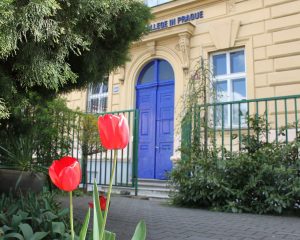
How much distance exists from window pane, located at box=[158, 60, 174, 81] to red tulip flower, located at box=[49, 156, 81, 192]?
383 inches

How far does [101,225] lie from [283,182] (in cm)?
460

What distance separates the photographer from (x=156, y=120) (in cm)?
1106

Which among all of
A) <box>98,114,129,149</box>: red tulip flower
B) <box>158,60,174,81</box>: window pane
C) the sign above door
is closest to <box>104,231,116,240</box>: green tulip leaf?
<box>98,114,129,149</box>: red tulip flower

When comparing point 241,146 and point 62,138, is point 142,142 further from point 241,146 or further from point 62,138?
point 241,146

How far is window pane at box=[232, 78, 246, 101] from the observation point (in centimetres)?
979

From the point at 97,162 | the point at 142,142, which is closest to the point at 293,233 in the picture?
the point at 97,162

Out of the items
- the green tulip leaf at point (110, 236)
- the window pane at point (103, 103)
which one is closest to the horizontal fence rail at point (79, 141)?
the window pane at point (103, 103)

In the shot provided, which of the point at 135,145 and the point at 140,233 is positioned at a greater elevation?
the point at 135,145

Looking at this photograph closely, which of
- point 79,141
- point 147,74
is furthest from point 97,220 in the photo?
point 147,74

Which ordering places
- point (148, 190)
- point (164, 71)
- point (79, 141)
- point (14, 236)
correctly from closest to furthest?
1. point (14, 236)
2. point (79, 141)
3. point (148, 190)
4. point (164, 71)

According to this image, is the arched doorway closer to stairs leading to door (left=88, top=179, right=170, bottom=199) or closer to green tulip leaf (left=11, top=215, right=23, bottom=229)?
stairs leading to door (left=88, top=179, right=170, bottom=199)

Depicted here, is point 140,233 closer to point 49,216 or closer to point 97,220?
point 97,220

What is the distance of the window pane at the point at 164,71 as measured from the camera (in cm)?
1131

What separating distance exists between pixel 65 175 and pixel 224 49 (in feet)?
30.0
